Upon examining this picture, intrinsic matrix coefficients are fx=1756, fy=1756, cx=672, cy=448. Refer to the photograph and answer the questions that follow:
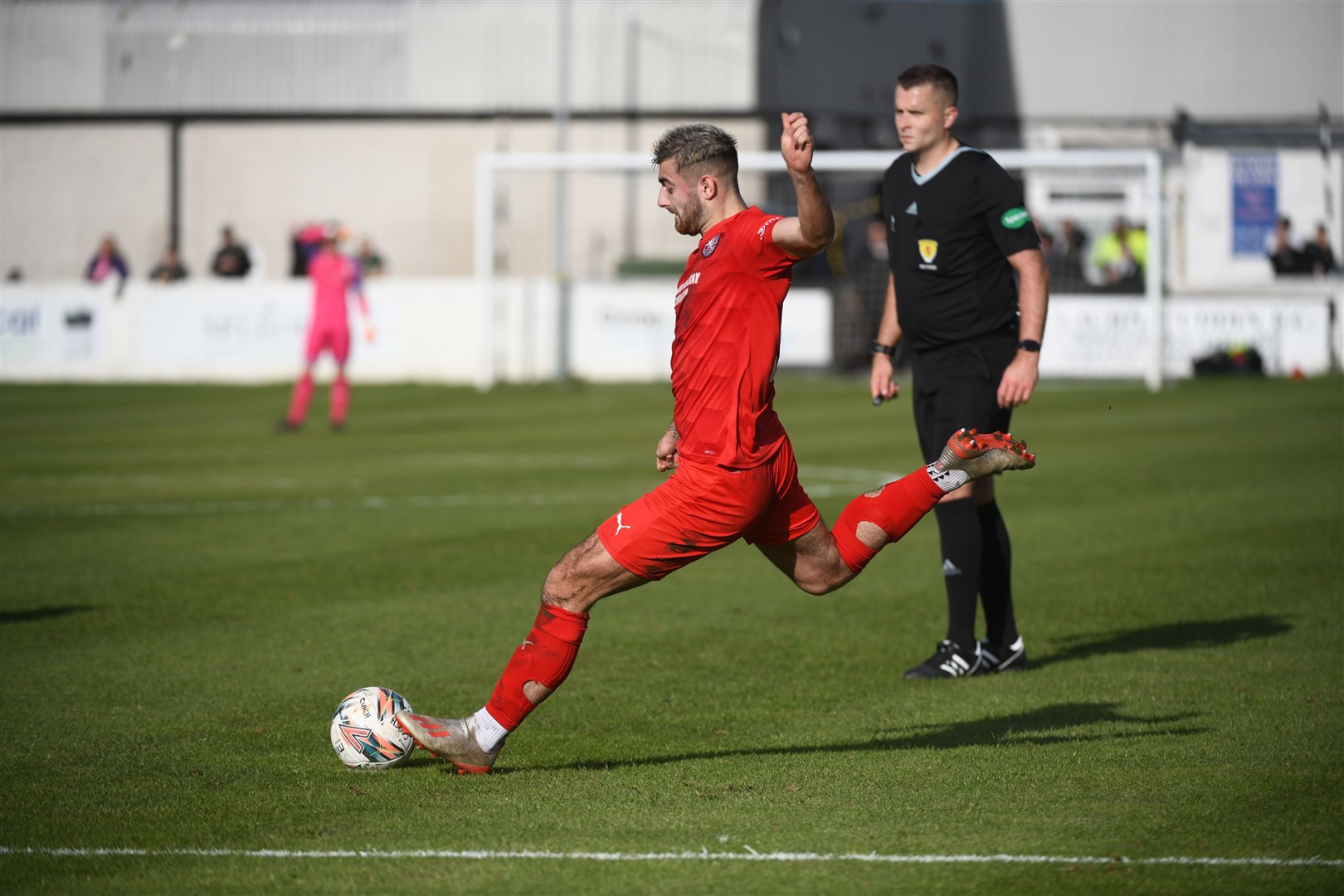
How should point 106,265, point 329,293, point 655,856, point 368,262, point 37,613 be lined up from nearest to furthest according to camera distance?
point 655,856 → point 37,613 → point 329,293 → point 368,262 → point 106,265

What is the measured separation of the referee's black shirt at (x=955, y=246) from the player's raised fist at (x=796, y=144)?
228cm

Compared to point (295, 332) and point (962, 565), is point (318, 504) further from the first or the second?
point (295, 332)

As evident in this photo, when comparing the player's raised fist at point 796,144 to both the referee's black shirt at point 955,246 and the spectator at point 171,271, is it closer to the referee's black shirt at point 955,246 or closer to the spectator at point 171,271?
the referee's black shirt at point 955,246

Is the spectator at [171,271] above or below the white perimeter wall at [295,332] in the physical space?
above

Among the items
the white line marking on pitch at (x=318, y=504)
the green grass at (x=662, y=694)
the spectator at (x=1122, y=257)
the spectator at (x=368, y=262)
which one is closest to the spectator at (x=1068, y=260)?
the spectator at (x=1122, y=257)

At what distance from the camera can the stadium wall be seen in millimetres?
27359

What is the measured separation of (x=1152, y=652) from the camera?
752 cm

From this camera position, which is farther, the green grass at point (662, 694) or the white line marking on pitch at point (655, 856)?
the green grass at point (662, 694)

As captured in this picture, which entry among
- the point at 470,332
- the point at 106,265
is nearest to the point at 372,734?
the point at 470,332

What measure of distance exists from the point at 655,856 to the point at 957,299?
3.29 meters

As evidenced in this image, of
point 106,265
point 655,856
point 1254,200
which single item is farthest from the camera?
point 106,265

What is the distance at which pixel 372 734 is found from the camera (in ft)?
17.8

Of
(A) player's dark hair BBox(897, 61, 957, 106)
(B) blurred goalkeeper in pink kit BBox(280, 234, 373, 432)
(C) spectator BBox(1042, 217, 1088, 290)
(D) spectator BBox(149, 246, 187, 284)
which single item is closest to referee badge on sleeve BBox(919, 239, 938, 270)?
(A) player's dark hair BBox(897, 61, 957, 106)

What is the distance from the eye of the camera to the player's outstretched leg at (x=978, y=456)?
5.54 m
